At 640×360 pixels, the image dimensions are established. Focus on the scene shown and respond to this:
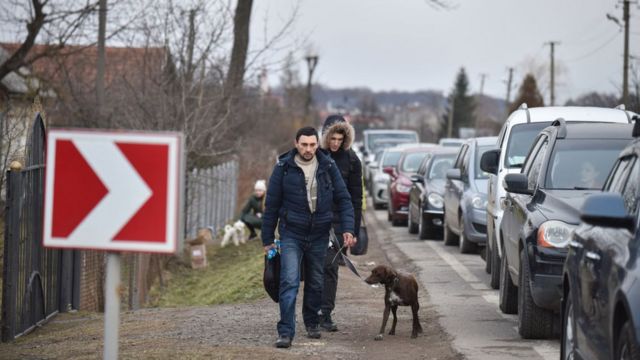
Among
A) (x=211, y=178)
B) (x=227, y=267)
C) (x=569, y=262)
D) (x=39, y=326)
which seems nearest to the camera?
(x=569, y=262)

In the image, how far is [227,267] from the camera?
21.9m

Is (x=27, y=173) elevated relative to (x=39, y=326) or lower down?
elevated

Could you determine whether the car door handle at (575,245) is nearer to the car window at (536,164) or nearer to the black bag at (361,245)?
the car window at (536,164)

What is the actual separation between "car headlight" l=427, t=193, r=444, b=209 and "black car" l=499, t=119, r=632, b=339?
9429 millimetres

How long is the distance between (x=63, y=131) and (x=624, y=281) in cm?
265

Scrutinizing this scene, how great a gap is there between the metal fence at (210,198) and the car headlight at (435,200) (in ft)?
17.7

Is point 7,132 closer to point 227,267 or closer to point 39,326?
point 39,326

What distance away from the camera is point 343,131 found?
439 inches

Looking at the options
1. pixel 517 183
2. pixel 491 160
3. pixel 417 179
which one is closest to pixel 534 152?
pixel 517 183

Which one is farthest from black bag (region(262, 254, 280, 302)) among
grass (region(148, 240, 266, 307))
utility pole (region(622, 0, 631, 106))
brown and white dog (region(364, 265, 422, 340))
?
utility pole (region(622, 0, 631, 106))

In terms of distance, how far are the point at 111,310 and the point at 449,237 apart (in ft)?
49.8

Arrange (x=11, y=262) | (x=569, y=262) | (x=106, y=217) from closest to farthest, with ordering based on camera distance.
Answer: (x=106, y=217) < (x=569, y=262) < (x=11, y=262)

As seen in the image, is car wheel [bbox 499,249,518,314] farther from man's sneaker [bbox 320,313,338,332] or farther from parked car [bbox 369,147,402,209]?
parked car [bbox 369,147,402,209]

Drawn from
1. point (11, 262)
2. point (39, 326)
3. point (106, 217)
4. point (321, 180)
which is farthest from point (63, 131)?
point (39, 326)
